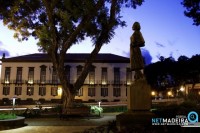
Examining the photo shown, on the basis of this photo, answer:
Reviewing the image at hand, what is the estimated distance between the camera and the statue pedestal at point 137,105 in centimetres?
953

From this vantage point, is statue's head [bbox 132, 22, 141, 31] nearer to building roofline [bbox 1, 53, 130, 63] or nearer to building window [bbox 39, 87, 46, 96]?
building roofline [bbox 1, 53, 130, 63]

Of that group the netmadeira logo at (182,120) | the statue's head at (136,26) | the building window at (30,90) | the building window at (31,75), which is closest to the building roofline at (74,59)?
the building window at (31,75)

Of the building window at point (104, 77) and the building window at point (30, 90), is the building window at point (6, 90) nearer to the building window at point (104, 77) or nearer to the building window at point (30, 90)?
the building window at point (30, 90)

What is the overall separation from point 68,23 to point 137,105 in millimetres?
9588

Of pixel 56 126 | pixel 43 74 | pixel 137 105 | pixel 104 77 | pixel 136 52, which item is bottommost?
pixel 56 126

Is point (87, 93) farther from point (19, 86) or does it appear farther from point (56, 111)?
point (56, 111)

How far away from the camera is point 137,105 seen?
31.9ft

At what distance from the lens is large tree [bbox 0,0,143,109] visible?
56.9 feet

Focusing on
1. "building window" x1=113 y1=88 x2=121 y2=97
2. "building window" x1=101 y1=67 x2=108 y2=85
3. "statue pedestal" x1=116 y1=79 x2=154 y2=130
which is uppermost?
"building window" x1=101 y1=67 x2=108 y2=85

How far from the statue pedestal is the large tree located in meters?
8.45

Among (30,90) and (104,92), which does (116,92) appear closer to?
(104,92)

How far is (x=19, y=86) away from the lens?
56.7m

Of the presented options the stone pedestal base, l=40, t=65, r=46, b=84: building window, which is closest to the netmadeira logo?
the stone pedestal base

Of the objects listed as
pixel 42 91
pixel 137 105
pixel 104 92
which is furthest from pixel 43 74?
pixel 137 105
